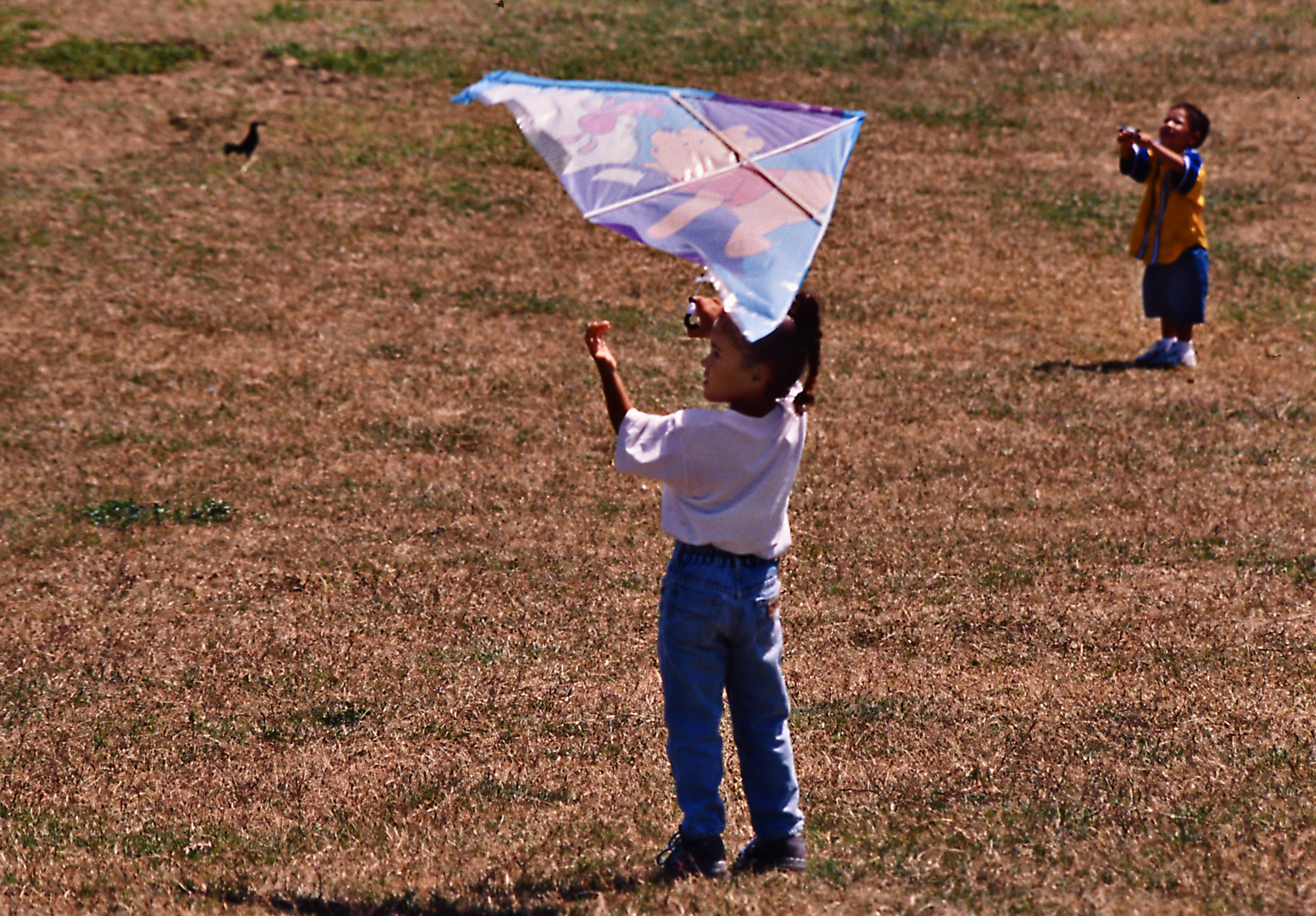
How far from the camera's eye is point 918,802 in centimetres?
537

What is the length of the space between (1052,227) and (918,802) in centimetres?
1168

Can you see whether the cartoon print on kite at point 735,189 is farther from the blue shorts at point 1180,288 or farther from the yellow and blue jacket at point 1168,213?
the blue shorts at point 1180,288

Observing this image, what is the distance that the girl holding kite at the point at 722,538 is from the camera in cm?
434

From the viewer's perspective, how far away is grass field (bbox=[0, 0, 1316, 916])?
5176mm

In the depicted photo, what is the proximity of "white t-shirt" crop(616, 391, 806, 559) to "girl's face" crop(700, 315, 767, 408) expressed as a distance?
75 mm

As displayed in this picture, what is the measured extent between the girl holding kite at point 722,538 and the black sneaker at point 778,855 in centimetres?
17

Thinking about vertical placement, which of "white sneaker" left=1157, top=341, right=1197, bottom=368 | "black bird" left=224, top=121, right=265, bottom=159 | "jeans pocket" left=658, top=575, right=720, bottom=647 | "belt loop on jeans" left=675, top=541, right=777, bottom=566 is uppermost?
"belt loop on jeans" left=675, top=541, right=777, bottom=566

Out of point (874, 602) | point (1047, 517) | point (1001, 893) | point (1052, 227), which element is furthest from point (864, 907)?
point (1052, 227)

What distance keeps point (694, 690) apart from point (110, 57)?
16916 mm

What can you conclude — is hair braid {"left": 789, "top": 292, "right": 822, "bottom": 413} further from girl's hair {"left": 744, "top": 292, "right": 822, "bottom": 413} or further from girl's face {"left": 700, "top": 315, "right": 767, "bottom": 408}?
girl's face {"left": 700, "top": 315, "right": 767, "bottom": 408}

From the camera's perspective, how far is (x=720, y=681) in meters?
4.46

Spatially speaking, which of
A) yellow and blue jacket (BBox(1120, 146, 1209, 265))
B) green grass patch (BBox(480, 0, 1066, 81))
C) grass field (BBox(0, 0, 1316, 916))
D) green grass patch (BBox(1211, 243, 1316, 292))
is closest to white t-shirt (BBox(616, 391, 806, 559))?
grass field (BBox(0, 0, 1316, 916))

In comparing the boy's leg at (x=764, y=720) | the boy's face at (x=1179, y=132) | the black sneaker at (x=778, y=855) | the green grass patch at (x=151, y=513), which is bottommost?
the green grass patch at (x=151, y=513)

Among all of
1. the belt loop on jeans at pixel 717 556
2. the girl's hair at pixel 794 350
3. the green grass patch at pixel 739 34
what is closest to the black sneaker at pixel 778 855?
the belt loop on jeans at pixel 717 556
